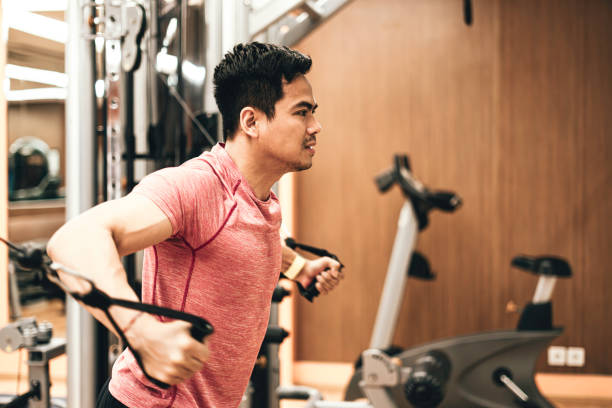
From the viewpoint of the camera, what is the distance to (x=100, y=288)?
700mm

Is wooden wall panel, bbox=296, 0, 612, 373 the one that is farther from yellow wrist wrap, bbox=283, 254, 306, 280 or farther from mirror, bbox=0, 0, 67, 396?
yellow wrist wrap, bbox=283, 254, 306, 280

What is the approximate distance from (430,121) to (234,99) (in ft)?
8.99

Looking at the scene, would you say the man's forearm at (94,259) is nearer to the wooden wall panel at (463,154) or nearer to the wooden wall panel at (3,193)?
the wooden wall panel at (463,154)

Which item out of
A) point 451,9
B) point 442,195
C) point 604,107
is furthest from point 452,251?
point 451,9

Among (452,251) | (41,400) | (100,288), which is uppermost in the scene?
(100,288)

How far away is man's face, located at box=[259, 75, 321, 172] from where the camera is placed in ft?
3.38

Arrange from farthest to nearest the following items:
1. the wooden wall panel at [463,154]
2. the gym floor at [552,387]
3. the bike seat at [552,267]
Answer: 1. the wooden wall panel at [463,154]
2. the gym floor at [552,387]
3. the bike seat at [552,267]

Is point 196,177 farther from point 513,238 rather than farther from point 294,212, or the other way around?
point 513,238

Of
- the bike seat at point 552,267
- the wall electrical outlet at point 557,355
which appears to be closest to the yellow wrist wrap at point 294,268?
the bike seat at point 552,267

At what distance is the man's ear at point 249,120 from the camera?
103cm

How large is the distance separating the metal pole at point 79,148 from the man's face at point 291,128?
0.71 metres

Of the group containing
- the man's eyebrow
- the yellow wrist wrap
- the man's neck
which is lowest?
the yellow wrist wrap

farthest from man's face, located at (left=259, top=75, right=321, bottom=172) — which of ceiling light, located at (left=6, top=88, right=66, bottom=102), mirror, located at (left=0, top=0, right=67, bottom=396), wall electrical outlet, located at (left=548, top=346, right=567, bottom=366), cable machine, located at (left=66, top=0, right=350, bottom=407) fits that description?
ceiling light, located at (left=6, top=88, right=66, bottom=102)

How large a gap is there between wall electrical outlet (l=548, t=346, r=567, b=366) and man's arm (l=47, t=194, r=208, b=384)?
329cm
